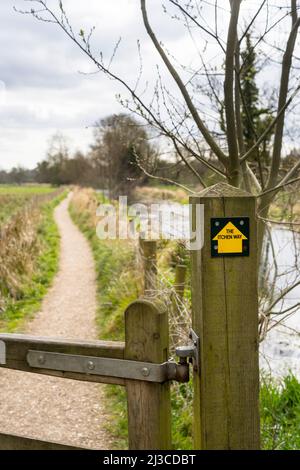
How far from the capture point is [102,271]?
34.2 feet

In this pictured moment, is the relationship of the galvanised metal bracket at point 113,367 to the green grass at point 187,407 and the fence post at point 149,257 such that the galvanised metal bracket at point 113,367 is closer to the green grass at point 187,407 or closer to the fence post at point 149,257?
the green grass at point 187,407

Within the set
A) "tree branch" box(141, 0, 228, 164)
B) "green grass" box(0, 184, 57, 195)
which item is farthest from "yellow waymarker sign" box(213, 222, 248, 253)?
"green grass" box(0, 184, 57, 195)

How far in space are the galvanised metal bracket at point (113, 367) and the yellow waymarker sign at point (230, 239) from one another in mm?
437

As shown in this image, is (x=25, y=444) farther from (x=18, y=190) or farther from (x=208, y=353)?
(x=18, y=190)

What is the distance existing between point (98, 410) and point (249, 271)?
3.70m

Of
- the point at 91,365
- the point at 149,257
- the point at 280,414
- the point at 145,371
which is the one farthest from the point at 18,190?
the point at 145,371

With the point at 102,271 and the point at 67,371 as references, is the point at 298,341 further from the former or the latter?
Result: the point at 67,371

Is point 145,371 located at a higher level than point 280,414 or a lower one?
higher

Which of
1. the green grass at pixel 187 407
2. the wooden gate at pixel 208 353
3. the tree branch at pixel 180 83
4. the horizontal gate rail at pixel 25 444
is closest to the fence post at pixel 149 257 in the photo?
the green grass at pixel 187 407

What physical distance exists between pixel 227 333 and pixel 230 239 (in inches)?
12.7

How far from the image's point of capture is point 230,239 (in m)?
1.68

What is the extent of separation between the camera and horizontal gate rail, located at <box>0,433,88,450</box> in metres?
1.83

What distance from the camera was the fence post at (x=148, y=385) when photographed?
1.71 metres
